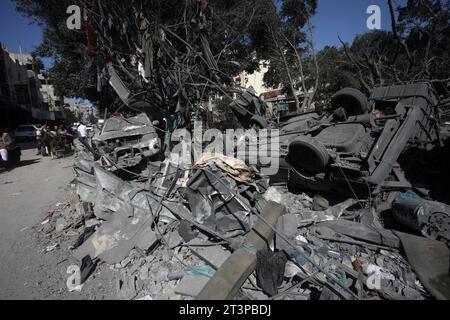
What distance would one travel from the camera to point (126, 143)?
6.74 m

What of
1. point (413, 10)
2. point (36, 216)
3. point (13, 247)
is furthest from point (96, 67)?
point (413, 10)

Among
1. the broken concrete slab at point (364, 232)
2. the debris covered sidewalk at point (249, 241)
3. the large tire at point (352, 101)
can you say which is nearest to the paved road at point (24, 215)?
the debris covered sidewalk at point (249, 241)

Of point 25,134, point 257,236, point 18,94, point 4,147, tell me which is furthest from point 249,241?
point 18,94

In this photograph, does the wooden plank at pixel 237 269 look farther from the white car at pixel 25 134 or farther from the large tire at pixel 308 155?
the white car at pixel 25 134

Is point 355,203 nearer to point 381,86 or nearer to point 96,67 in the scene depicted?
point 381,86

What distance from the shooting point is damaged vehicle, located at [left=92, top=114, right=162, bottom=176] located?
614 centimetres

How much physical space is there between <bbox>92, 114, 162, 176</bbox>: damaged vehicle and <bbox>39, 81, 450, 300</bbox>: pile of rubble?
Answer: 106 centimetres

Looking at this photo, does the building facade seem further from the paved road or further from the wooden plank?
the wooden plank

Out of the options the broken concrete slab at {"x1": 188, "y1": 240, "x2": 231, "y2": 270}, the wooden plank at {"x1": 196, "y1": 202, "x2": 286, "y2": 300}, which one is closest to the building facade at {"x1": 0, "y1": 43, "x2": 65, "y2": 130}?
the broken concrete slab at {"x1": 188, "y1": 240, "x2": 231, "y2": 270}

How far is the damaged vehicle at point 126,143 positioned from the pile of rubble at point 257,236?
106 centimetres

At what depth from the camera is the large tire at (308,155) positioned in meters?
3.91

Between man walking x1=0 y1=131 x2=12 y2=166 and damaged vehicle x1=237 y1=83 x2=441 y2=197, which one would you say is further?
man walking x1=0 y1=131 x2=12 y2=166
